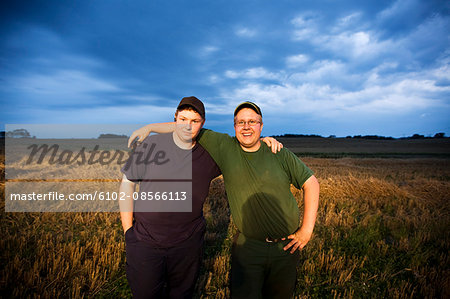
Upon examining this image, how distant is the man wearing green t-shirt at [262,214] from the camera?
104 inches

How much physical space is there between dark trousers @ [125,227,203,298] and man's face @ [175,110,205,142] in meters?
1.22

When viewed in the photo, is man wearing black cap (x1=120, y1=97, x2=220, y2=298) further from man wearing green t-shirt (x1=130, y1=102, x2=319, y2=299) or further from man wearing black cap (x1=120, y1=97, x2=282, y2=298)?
man wearing green t-shirt (x1=130, y1=102, x2=319, y2=299)

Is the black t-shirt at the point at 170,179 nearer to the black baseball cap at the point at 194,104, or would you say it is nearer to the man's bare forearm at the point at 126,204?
the man's bare forearm at the point at 126,204

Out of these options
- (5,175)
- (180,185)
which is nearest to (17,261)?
(180,185)

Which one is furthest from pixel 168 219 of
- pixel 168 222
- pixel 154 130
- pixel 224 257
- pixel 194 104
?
pixel 224 257

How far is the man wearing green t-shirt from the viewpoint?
8.66 ft

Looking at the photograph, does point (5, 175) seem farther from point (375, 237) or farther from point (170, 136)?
point (375, 237)

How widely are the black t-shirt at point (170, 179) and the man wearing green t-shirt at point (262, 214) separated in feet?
1.19

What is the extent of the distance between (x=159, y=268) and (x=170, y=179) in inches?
37.8

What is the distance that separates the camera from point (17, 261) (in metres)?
3.43

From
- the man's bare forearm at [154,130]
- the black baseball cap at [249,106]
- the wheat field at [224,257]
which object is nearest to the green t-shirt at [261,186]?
the black baseball cap at [249,106]

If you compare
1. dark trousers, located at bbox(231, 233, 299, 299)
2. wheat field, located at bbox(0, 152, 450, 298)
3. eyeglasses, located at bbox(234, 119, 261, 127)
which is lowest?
wheat field, located at bbox(0, 152, 450, 298)

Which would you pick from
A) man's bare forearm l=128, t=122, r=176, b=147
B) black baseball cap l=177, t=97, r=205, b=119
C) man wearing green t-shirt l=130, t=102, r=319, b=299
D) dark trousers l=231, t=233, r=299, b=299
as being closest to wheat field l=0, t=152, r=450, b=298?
dark trousers l=231, t=233, r=299, b=299

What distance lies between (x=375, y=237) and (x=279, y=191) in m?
4.29
